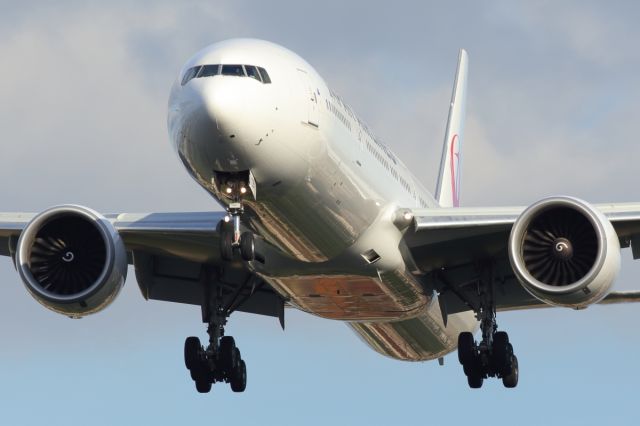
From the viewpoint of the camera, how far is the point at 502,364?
32625 mm

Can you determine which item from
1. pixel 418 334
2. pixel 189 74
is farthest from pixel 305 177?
pixel 418 334

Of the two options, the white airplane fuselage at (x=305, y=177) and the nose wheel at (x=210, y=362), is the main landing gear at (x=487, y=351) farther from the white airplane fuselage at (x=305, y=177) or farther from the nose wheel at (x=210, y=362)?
the nose wheel at (x=210, y=362)

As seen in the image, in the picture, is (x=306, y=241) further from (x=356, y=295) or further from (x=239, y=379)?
(x=239, y=379)

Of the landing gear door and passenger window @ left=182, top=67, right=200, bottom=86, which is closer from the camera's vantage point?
passenger window @ left=182, top=67, right=200, bottom=86

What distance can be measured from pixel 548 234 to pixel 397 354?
25.1 feet

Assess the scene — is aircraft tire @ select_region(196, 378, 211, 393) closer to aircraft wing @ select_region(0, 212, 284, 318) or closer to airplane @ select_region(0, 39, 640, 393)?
airplane @ select_region(0, 39, 640, 393)

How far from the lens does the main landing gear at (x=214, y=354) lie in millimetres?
33156

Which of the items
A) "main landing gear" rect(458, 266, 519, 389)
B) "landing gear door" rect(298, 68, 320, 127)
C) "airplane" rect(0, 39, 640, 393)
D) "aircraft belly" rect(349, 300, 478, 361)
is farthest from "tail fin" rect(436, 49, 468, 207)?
"landing gear door" rect(298, 68, 320, 127)

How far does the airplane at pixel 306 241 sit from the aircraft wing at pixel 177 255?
0.13ft

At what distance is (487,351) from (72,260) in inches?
343

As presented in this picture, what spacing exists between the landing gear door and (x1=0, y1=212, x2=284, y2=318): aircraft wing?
3686mm

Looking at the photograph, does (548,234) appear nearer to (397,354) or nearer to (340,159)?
(340,159)

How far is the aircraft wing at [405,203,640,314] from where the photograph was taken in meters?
30.0

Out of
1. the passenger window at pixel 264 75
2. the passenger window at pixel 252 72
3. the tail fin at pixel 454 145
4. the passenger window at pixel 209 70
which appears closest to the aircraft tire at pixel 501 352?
the passenger window at pixel 264 75
